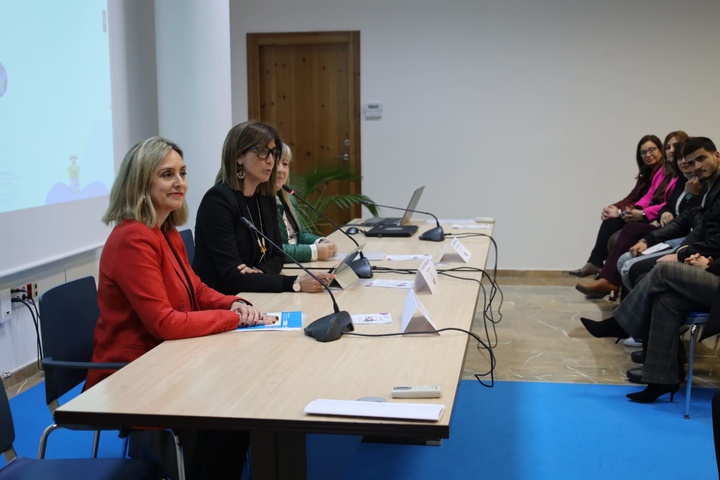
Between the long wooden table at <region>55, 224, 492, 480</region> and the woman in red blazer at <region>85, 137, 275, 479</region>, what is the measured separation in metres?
0.08

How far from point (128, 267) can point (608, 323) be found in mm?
2853

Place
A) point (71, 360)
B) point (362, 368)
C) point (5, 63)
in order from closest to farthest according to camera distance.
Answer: point (362, 368) < point (71, 360) < point (5, 63)

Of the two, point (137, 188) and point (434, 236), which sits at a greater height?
point (137, 188)

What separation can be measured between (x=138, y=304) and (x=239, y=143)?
107cm

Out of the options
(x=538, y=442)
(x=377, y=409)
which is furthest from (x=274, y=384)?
(x=538, y=442)

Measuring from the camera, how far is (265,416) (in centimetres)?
169

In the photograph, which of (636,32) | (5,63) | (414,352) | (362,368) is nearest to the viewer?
(362,368)

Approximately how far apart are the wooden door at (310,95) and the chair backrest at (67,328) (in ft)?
15.3

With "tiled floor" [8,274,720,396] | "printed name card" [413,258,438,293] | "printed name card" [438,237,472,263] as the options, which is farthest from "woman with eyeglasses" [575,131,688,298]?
"printed name card" [413,258,438,293]

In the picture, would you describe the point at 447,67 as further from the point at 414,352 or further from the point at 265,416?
the point at 265,416

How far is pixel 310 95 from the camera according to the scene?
730cm

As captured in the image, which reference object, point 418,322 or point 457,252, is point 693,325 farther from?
point 418,322

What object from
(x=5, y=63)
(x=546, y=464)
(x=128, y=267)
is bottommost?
(x=546, y=464)

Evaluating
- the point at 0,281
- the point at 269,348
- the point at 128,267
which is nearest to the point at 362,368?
the point at 269,348
